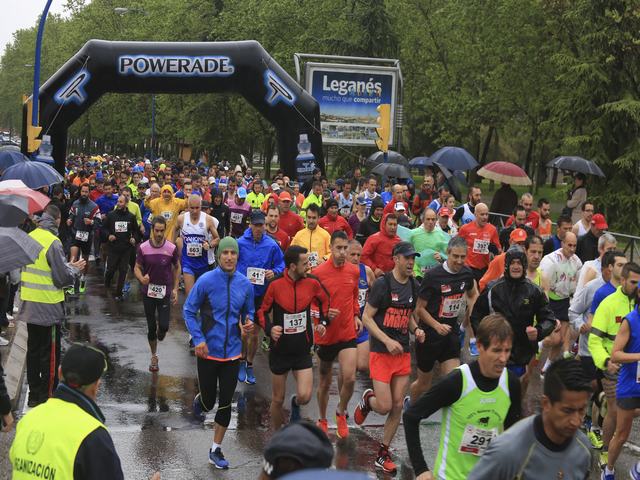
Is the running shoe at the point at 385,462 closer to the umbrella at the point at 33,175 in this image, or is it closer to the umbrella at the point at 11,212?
the umbrella at the point at 11,212

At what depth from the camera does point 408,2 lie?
4775 cm

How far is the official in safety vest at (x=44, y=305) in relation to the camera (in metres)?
9.58

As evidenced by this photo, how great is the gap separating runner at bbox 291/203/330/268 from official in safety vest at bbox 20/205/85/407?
3454mm

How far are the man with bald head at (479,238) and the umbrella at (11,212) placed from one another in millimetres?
6641

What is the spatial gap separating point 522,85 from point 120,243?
86.9 feet

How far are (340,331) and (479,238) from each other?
15.0 feet

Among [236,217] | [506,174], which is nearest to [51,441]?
[506,174]

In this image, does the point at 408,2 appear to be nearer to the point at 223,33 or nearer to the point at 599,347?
the point at 223,33

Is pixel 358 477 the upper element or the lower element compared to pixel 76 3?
lower

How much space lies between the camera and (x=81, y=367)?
4.50 m

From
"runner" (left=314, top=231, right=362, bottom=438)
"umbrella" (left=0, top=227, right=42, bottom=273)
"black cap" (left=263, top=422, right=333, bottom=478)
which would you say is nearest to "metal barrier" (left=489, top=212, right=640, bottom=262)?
"runner" (left=314, top=231, right=362, bottom=438)

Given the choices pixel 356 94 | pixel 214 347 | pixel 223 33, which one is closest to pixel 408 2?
pixel 223 33

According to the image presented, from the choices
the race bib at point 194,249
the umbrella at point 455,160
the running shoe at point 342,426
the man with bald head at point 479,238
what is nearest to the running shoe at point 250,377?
the running shoe at point 342,426

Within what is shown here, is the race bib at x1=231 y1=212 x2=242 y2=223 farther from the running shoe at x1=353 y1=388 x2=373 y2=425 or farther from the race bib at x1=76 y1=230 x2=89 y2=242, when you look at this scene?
the running shoe at x1=353 y1=388 x2=373 y2=425
